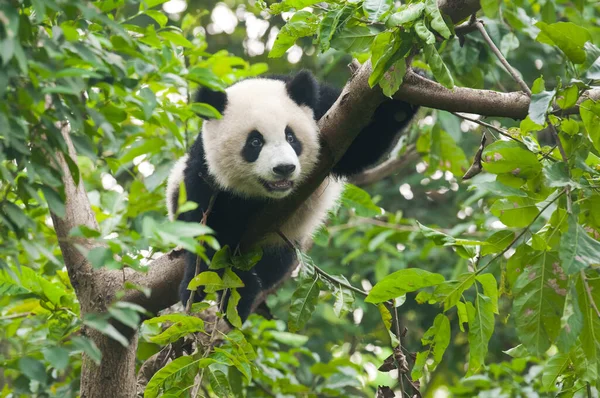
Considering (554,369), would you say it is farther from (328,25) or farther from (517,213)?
(328,25)

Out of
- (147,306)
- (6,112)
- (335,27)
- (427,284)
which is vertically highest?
(6,112)

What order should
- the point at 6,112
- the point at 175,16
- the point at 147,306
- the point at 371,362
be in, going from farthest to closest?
the point at 175,16, the point at 371,362, the point at 147,306, the point at 6,112

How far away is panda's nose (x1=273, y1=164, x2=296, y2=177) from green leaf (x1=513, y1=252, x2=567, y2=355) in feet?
5.06

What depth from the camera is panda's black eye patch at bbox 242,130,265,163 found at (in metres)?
3.82

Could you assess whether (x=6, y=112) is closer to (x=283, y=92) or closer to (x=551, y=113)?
(x=551, y=113)

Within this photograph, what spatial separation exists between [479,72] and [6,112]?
3.34 m

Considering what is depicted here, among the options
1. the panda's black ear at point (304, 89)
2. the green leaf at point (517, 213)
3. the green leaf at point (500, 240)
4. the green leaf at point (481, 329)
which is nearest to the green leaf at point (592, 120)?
the green leaf at point (517, 213)

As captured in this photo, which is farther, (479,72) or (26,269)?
(479,72)

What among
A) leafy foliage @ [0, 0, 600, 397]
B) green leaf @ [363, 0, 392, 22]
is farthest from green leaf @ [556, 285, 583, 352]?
green leaf @ [363, 0, 392, 22]

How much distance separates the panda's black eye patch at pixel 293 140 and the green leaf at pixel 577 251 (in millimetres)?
1848

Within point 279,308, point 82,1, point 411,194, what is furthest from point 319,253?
point 82,1

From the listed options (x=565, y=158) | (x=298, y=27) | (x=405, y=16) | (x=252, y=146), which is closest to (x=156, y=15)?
(x=298, y=27)

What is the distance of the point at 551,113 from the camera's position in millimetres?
2457

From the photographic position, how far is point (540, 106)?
2227 mm
